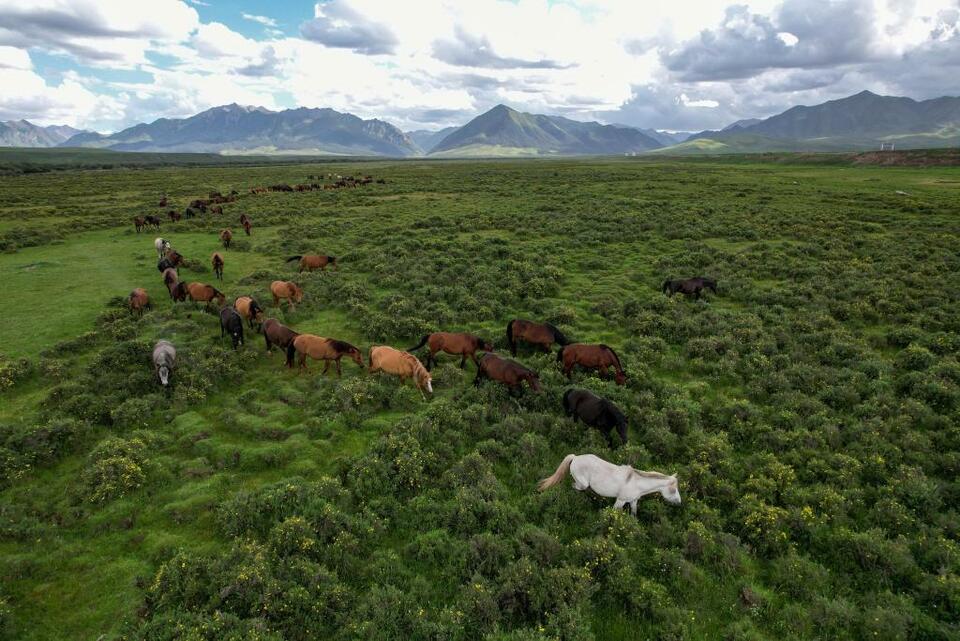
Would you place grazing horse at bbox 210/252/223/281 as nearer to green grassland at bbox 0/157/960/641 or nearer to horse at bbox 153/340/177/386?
green grassland at bbox 0/157/960/641

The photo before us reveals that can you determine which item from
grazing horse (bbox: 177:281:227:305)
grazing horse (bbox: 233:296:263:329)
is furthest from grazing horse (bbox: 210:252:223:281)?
grazing horse (bbox: 233:296:263:329)

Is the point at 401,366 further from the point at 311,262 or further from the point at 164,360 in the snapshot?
the point at 311,262

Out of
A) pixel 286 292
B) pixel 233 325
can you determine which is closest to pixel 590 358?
pixel 233 325

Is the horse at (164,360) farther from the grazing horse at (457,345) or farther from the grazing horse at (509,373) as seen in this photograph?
the grazing horse at (509,373)

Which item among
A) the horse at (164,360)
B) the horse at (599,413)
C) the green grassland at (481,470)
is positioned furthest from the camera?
→ the horse at (164,360)

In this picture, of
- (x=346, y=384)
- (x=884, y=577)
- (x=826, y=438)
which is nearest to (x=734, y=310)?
(x=826, y=438)

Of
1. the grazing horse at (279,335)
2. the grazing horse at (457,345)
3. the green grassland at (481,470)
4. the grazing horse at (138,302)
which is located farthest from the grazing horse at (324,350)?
the grazing horse at (138,302)

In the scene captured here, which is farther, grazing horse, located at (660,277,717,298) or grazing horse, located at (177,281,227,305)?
grazing horse, located at (660,277,717,298)
